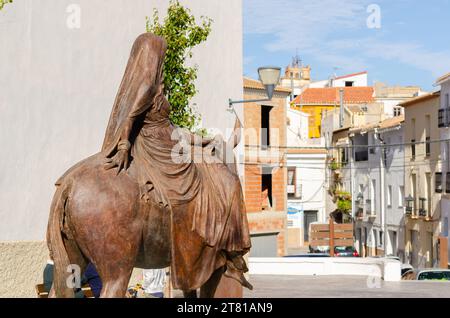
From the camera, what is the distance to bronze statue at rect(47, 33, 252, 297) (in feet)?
18.2

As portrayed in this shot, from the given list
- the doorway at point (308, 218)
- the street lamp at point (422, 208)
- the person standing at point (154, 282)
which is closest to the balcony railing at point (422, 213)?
the street lamp at point (422, 208)

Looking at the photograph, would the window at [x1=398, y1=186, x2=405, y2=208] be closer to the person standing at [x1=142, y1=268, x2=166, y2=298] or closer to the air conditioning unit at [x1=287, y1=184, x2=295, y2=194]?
the air conditioning unit at [x1=287, y1=184, x2=295, y2=194]

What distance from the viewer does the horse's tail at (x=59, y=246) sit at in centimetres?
561

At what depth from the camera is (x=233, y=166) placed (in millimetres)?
6602

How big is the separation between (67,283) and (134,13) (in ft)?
35.3

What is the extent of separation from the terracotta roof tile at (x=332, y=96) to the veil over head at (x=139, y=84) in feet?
177

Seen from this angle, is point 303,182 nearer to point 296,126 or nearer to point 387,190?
point 296,126

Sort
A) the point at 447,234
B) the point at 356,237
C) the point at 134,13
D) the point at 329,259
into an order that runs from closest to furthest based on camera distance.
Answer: the point at 134,13 → the point at 329,259 → the point at 447,234 → the point at 356,237

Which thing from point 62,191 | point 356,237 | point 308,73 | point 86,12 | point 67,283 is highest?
point 308,73

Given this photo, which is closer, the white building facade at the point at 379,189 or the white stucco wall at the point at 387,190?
the white stucco wall at the point at 387,190

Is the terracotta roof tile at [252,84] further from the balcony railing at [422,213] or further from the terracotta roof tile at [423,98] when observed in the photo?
the balcony railing at [422,213]

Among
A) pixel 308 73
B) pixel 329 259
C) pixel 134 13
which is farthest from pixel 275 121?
pixel 308 73

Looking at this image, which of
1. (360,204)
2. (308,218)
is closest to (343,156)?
(360,204)

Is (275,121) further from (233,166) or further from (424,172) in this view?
(233,166)
